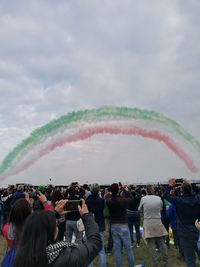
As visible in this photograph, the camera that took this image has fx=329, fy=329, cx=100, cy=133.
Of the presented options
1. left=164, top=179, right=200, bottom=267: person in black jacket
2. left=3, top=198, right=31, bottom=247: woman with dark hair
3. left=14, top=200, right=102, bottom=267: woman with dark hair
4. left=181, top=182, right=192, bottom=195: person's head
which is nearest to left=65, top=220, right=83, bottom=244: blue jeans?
left=164, top=179, right=200, bottom=267: person in black jacket

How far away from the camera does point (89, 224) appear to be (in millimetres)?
2883

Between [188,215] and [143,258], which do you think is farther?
[143,258]

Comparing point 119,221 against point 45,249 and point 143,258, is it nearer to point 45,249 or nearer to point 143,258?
point 143,258

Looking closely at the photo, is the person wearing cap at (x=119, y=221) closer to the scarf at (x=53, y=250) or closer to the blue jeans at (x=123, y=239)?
the blue jeans at (x=123, y=239)

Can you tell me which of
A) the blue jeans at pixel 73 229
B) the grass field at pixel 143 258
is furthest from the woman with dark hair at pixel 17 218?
the grass field at pixel 143 258

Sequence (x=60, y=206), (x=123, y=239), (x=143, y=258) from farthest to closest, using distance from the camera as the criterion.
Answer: (x=143, y=258) → (x=123, y=239) → (x=60, y=206)

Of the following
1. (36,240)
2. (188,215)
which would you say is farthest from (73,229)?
(36,240)

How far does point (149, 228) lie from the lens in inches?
293

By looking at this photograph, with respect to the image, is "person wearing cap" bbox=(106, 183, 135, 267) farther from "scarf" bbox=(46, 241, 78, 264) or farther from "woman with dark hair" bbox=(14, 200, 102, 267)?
"scarf" bbox=(46, 241, 78, 264)

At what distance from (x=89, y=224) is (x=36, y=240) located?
634 millimetres

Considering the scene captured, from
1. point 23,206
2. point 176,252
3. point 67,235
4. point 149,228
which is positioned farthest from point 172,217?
point 23,206

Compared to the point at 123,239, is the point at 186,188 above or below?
above

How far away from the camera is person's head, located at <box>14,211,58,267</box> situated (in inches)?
92.0

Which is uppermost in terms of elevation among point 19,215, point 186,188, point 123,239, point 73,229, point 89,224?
point 186,188
